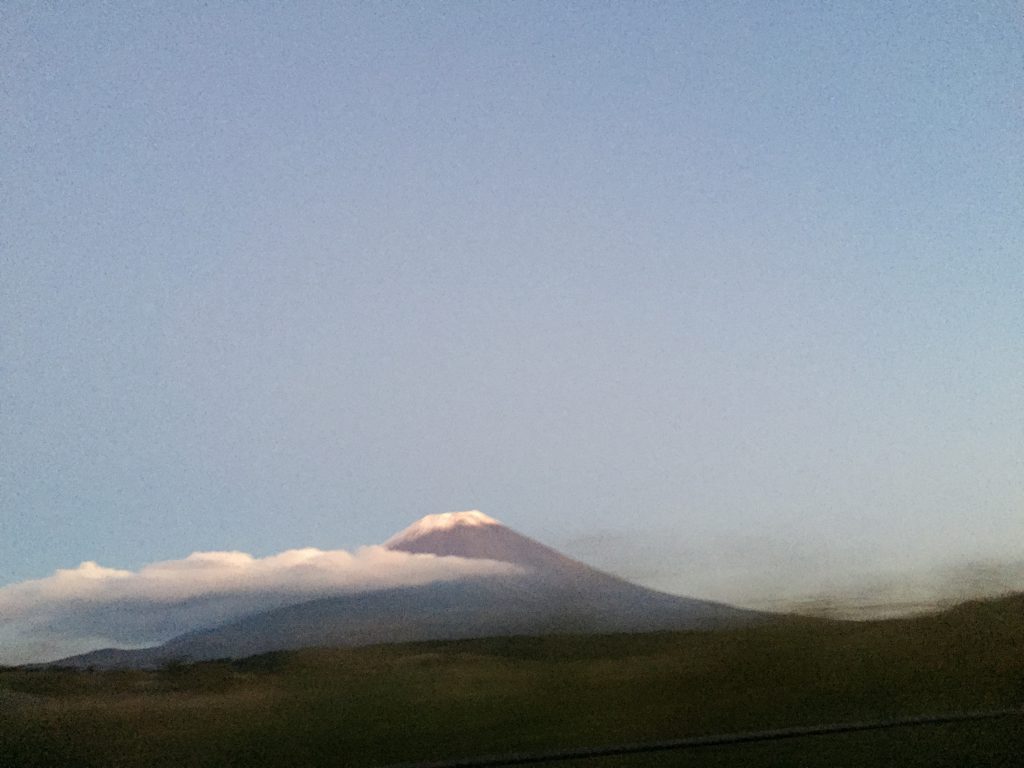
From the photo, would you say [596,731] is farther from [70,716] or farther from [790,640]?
[70,716]

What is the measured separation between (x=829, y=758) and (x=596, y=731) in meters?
1.10

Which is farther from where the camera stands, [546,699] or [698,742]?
[546,699]

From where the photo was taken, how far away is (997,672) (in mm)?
5598

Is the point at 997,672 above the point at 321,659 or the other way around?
the other way around

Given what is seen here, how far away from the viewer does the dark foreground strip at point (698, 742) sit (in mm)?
3575

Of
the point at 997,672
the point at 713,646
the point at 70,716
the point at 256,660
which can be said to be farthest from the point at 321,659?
the point at 997,672

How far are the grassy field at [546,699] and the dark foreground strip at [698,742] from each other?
8cm

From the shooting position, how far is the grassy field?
14.1 feet

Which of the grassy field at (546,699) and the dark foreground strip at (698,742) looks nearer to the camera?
the dark foreground strip at (698,742)

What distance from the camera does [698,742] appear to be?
3.95m

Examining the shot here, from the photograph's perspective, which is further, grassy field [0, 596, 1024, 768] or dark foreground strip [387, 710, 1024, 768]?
grassy field [0, 596, 1024, 768]

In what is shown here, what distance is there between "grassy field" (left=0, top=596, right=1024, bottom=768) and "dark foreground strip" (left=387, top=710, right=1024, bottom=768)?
8 cm

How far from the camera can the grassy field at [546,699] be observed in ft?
14.1

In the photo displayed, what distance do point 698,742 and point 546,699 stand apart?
1.11 meters
